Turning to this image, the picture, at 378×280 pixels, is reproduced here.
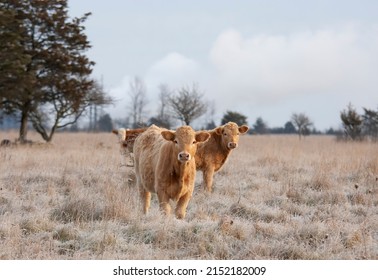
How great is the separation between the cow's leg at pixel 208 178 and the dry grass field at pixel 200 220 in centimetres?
23

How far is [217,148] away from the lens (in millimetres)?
11391

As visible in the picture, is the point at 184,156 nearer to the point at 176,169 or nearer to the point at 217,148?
the point at 176,169

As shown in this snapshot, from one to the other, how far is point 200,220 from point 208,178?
3.74 metres

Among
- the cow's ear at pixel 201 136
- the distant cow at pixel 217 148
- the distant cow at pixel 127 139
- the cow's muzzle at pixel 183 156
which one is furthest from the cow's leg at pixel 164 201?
the distant cow at pixel 127 139

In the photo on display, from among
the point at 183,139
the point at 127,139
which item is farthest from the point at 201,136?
the point at 127,139

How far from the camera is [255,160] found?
15.4 meters

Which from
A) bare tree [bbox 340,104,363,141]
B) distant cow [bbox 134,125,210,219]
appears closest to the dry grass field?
distant cow [bbox 134,125,210,219]

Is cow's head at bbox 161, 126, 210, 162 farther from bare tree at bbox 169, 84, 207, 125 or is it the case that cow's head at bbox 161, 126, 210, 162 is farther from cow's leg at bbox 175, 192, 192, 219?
bare tree at bbox 169, 84, 207, 125

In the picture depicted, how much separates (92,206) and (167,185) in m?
1.20

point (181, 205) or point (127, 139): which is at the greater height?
point (127, 139)

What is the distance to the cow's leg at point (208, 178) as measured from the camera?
33.7ft

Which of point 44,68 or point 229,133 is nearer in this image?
point 229,133

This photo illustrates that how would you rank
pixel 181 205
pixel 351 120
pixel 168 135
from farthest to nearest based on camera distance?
pixel 351 120, pixel 181 205, pixel 168 135

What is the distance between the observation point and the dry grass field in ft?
18.1
